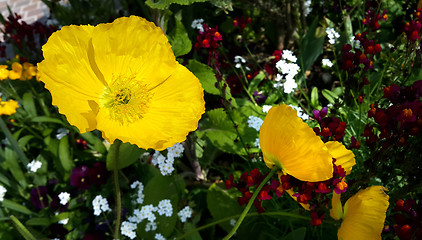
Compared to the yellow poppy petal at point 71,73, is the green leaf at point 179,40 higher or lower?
lower

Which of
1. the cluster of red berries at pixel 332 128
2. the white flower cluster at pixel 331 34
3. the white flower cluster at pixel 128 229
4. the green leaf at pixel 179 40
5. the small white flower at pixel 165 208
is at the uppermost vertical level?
the green leaf at pixel 179 40

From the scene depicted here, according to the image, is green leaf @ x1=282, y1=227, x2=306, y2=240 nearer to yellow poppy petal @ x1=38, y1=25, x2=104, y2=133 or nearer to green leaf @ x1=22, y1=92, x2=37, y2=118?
yellow poppy petal @ x1=38, y1=25, x2=104, y2=133

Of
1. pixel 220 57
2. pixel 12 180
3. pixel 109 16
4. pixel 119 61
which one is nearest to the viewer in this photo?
pixel 119 61

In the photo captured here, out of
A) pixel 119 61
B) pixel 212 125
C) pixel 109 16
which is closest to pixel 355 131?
pixel 212 125

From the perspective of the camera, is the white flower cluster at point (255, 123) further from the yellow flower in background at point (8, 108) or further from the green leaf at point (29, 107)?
the green leaf at point (29, 107)

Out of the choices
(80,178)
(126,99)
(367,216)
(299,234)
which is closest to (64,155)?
(80,178)

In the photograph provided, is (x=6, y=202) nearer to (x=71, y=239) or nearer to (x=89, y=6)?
(x=71, y=239)

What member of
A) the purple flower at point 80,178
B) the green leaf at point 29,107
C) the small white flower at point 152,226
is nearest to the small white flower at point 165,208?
the small white flower at point 152,226
